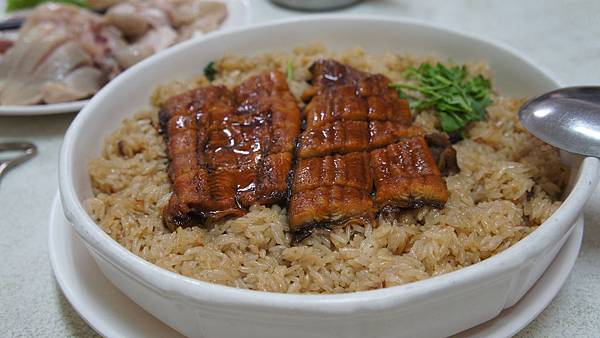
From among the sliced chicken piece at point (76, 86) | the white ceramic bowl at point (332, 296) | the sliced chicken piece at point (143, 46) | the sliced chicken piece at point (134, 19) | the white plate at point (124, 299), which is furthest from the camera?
the sliced chicken piece at point (134, 19)

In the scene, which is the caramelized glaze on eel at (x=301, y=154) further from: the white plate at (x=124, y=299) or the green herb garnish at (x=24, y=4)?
the green herb garnish at (x=24, y=4)

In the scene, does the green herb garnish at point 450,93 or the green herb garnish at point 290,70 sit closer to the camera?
the green herb garnish at point 450,93

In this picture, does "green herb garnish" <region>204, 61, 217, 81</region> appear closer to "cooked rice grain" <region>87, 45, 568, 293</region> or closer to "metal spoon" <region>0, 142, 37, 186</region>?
"cooked rice grain" <region>87, 45, 568, 293</region>

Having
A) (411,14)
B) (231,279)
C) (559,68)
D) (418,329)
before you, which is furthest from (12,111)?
(559,68)

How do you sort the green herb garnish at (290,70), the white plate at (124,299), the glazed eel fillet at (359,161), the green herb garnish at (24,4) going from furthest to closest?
the green herb garnish at (24,4), the green herb garnish at (290,70), the glazed eel fillet at (359,161), the white plate at (124,299)

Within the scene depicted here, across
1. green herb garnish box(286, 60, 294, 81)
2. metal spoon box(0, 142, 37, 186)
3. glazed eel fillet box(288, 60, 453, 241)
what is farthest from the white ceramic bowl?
green herb garnish box(286, 60, 294, 81)

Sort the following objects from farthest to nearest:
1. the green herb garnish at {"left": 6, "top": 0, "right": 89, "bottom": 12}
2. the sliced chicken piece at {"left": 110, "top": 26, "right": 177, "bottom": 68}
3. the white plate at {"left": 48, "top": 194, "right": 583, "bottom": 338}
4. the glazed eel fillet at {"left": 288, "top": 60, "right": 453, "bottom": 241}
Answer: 1. the green herb garnish at {"left": 6, "top": 0, "right": 89, "bottom": 12}
2. the sliced chicken piece at {"left": 110, "top": 26, "right": 177, "bottom": 68}
3. the glazed eel fillet at {"left": 288, "top": 60, "right": 453, "bottom": 241}
4. the white plate at {"left": 48, "top": 194, "right": 583, "bottom": 338}

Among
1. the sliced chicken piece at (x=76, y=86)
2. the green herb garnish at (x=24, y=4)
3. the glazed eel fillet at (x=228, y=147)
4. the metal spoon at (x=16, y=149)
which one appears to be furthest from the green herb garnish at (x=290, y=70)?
the green herb garnish at (x=24, y=4)

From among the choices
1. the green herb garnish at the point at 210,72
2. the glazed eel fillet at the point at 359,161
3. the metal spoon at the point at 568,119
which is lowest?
the green herb garnish at the point at 210,72
